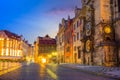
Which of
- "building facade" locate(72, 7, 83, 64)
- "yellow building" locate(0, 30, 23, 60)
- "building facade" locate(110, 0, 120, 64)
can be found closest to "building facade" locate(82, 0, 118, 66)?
"building facade" locate(110, 0, 120, 64)

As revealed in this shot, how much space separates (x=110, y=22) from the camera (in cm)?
4444

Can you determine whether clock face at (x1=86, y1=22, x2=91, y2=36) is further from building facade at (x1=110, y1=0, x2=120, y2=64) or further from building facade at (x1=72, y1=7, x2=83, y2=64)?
building facade at (x1=72, y1=7, x2=83, y2=64)

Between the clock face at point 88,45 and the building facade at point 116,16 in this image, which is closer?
the building facade at point 116,16

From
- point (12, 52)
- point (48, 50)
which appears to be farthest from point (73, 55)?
point (48, 50)

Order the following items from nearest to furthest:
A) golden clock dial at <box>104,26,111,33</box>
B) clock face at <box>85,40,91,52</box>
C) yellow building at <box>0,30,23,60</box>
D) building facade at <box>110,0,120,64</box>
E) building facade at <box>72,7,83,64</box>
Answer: building facade at <box>110,0,120,64</box> → golden clock dial at <box>104,26,111,33</box> → clock face at <box>85,40,91,52</box> → building facade at <box>72,7,83,64</box> → yellow building at <box>0,30,23,60</box>

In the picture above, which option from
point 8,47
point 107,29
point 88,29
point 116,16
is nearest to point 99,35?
point 107,29

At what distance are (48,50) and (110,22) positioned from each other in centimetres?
8189

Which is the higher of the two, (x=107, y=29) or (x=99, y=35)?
(x=107, y=29)

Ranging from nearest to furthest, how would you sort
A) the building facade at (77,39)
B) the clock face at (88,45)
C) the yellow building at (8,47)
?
the clock face at (88,45) < the building facade at (77,39) < the yellow building at (8,47)

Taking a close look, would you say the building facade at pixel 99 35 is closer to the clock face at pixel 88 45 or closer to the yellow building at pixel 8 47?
the clock face at pixel 88 45

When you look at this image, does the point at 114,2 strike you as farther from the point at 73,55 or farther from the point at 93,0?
the point at 73,55

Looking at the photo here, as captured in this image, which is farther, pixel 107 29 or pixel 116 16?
pixel 107 29

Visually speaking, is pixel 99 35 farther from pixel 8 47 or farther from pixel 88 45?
pixel 8 47

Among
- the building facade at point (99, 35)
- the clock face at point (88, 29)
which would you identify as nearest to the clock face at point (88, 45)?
the building facade at point (99, 35)
